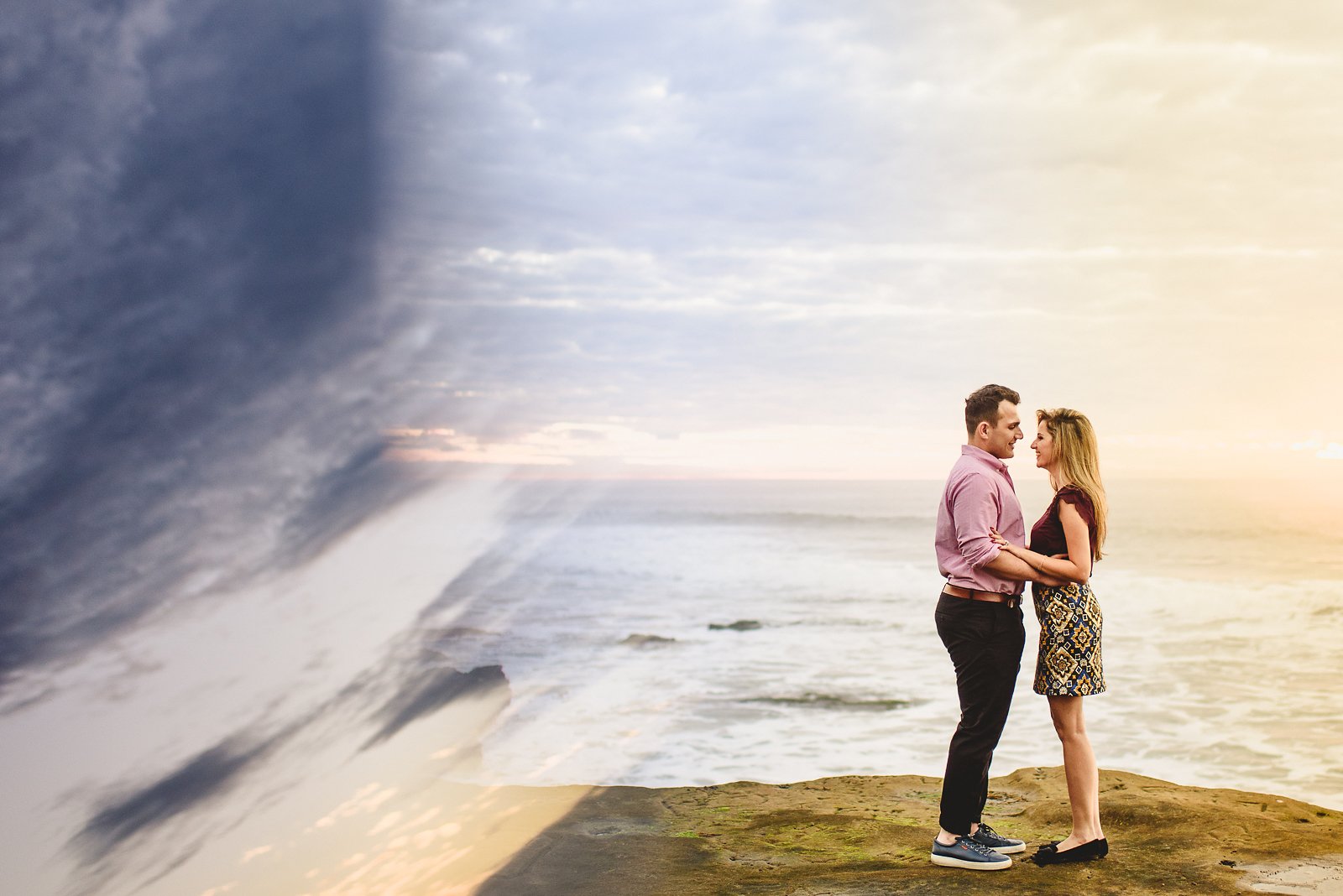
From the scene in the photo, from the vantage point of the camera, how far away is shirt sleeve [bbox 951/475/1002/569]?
4.11 m

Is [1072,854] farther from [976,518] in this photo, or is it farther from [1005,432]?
[1005,432]

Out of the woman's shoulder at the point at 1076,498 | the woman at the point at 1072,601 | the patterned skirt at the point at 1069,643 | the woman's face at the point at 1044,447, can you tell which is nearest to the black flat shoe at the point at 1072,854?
the woman at the point at 1072,601

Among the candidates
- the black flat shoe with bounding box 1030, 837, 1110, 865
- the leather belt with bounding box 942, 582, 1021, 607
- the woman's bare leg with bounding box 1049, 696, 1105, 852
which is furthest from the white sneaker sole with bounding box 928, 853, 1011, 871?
the leather belt with bounding box 942, 582, 1021, 607

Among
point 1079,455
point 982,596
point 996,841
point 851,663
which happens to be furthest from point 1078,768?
point 851,663

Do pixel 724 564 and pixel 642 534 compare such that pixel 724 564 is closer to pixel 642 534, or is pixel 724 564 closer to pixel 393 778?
pixel 642 534

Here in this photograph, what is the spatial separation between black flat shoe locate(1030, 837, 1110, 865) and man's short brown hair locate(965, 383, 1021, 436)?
1.89 meters

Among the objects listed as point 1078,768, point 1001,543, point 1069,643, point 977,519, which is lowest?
point 1078,768

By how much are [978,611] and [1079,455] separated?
2.66ft

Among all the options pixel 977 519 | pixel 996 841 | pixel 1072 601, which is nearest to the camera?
pixel 977 519

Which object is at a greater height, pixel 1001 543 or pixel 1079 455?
pixel 1079 455

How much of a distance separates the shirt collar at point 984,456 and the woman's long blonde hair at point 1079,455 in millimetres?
236

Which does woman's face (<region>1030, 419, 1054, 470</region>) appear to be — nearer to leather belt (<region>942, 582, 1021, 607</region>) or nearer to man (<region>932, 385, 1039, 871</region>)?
man (<region>932, 385, 1039, 871</region>)

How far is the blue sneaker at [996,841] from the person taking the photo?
4.46 metres

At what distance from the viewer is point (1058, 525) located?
4.26 metres
